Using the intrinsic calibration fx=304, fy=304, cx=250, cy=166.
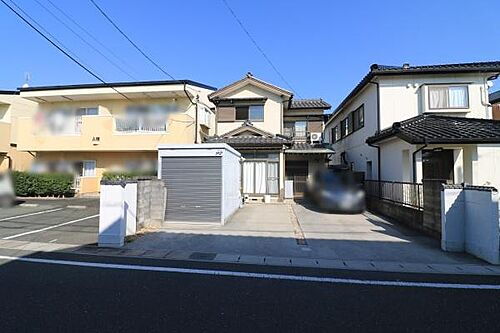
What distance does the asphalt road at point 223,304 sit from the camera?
332cm

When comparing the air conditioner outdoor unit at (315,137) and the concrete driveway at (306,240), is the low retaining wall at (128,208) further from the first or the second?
the air conditioner outdoor unit at (315,137)

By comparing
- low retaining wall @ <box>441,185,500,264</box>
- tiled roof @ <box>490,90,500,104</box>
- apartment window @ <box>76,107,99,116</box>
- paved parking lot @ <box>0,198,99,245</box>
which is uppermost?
tiled roof @ <box>490,90,500,104</box>

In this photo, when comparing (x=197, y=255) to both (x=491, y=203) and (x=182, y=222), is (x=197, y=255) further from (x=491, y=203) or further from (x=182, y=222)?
(x=491, y=203)

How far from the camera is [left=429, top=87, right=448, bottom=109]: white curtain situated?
13.6 meters

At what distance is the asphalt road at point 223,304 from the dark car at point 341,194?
733 cm

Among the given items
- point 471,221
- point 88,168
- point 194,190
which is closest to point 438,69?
point 471,221

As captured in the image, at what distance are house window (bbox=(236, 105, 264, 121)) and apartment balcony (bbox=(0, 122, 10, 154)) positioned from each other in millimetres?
15298

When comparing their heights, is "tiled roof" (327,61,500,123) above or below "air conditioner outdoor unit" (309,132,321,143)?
above

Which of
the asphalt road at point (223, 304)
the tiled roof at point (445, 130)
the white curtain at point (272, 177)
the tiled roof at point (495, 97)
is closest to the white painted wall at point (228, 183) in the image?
the white curtain at point (272, 177)

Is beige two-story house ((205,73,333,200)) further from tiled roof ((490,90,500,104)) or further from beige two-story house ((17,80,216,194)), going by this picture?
tiled roof ((490,90,500,104))

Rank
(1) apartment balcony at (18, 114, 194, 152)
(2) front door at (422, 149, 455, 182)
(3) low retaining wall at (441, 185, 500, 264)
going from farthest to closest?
1. (1) apartment balcony at (18, 114, 194, 152)
2. (2) front door at (422, 149, 455, 182)
3. (3) low retaining wall at (441, 185, 500, 264)

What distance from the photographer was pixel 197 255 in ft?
21.3

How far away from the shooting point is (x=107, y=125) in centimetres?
1850

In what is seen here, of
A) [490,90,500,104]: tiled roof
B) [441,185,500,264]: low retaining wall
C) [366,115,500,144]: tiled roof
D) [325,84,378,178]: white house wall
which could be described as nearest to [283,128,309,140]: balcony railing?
[325,84,378,178]: white house wall
